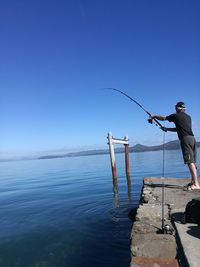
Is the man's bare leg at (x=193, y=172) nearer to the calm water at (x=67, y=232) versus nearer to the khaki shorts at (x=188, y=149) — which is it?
the khaki shorts at (x=188, y=149)

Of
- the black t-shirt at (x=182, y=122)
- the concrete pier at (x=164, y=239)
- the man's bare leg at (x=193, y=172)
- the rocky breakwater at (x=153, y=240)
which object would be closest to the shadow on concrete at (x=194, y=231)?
the concrete pier at (x=164, y=239)

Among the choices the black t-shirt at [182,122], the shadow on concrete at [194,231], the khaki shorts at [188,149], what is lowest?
the shadow on concrete at [194,231]

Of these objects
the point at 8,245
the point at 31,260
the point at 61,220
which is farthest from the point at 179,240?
the point at 61,220

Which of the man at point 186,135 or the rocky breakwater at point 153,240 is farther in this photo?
the man at point 186,135

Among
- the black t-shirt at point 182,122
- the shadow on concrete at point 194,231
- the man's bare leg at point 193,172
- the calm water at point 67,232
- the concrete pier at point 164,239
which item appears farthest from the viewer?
the black t-shirt at point 182,122

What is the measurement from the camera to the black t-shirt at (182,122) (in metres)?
8.47

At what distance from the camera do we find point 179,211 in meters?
6.12

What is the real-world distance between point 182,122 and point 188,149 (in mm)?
735

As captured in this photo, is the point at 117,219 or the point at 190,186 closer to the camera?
the point at 190,186

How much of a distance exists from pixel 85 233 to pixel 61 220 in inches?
86.8

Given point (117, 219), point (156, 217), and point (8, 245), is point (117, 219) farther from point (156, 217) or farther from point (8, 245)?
point (156, 217)

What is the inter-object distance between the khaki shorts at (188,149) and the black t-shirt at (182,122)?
0.13 m

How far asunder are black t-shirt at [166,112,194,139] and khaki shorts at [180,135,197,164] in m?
0.13

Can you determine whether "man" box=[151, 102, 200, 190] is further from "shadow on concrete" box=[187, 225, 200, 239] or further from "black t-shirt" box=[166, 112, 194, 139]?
"shadow on concrete" box=[187, 225, 200, 239]
